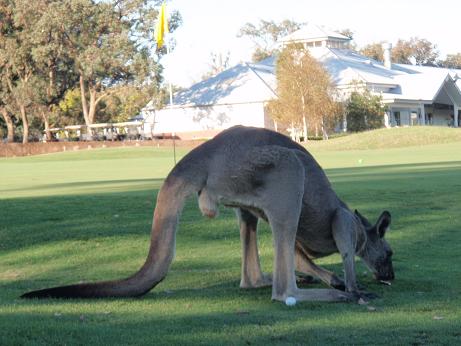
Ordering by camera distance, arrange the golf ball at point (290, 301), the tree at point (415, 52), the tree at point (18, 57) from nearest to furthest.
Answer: the golf ball at point (290, 301) < the tree at point (18, 57) < the tree at point (415, 52)

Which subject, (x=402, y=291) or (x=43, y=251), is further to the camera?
(x=43, y=251)

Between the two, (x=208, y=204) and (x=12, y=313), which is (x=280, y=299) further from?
(x=12, y=313)

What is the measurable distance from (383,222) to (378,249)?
0.28 m

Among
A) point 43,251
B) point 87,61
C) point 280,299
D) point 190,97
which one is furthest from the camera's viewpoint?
point 190,97

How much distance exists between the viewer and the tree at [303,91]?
66375 mm

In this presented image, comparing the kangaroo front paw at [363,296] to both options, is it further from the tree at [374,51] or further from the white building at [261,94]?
the tree at [374,51]

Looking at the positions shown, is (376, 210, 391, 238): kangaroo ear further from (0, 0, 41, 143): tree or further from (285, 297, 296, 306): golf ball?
(0, 0, 41, 143): tree

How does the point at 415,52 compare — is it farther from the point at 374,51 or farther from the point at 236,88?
the point at 236,88

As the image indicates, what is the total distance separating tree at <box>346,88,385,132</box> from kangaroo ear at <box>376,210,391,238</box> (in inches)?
2510

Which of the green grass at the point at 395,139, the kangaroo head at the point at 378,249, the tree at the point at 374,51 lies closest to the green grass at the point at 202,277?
the kangaroo head at the point at 378,249

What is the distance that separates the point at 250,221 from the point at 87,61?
233 feet

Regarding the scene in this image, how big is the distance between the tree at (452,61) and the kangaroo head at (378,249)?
13821 cm

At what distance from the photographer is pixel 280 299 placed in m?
7.71

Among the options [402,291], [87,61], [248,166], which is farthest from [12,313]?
[87,61]
